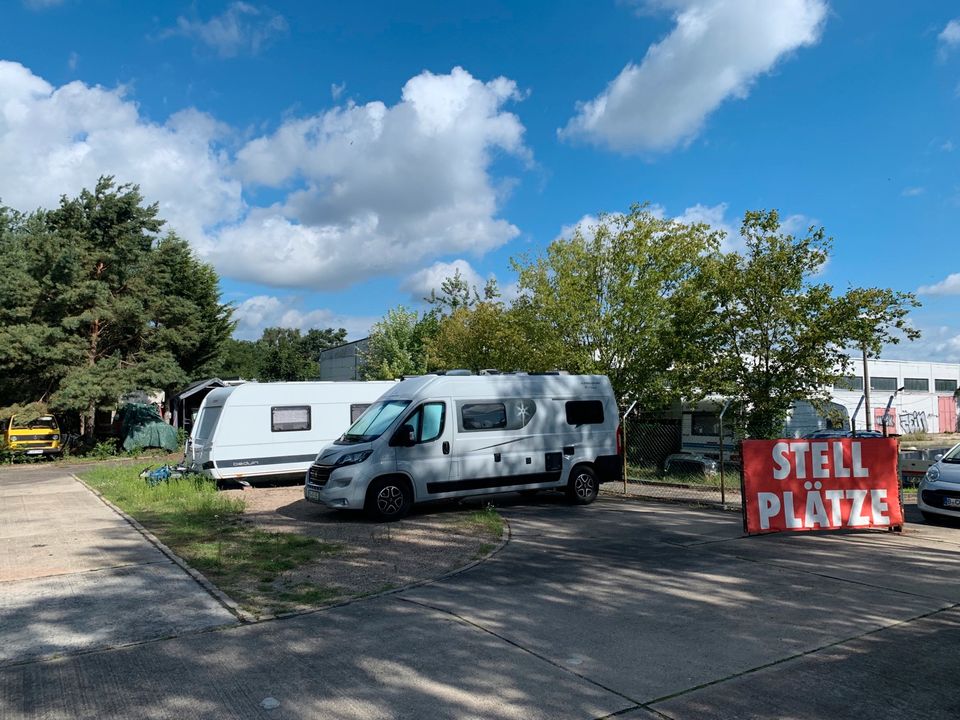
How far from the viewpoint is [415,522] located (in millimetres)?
10898

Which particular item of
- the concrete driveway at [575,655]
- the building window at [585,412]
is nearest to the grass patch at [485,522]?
the concrete driveway at [575,655]

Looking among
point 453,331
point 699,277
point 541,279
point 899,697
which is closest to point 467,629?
point 899,697

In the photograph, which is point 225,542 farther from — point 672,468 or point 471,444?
point 672,468

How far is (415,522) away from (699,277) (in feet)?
31.1

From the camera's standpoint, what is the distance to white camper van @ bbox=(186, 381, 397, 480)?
52.2 feet

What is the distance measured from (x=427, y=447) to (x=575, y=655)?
6.56 m

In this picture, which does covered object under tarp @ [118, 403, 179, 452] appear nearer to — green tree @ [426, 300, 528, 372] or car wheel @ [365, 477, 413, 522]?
green tree @ [426, 300, 528, 372]

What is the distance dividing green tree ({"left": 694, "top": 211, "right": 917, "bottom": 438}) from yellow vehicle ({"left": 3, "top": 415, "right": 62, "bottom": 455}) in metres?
27.1

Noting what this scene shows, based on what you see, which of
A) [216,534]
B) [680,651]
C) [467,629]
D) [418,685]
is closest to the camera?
[418,685]

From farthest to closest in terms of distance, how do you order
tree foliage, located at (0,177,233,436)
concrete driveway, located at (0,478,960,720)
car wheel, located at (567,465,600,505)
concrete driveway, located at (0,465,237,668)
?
tree foliage, located at (0,177,233,436)
car wheel, located at (567,465,600,505)
concrete driveway, located at (0,465,237,668)
concrete driveway, located at (0,478,960,720)

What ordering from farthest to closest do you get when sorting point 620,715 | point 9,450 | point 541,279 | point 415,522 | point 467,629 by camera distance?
point 9,450 → point 541,279 → point 415,522 → point 467,629 → point 620,715

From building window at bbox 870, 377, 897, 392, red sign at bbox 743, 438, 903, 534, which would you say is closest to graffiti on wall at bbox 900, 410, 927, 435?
building window at bbox 870, 377, 897, 392

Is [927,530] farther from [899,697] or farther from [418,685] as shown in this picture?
[418,685]

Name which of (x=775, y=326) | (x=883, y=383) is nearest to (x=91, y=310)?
(x=775, y=326)
